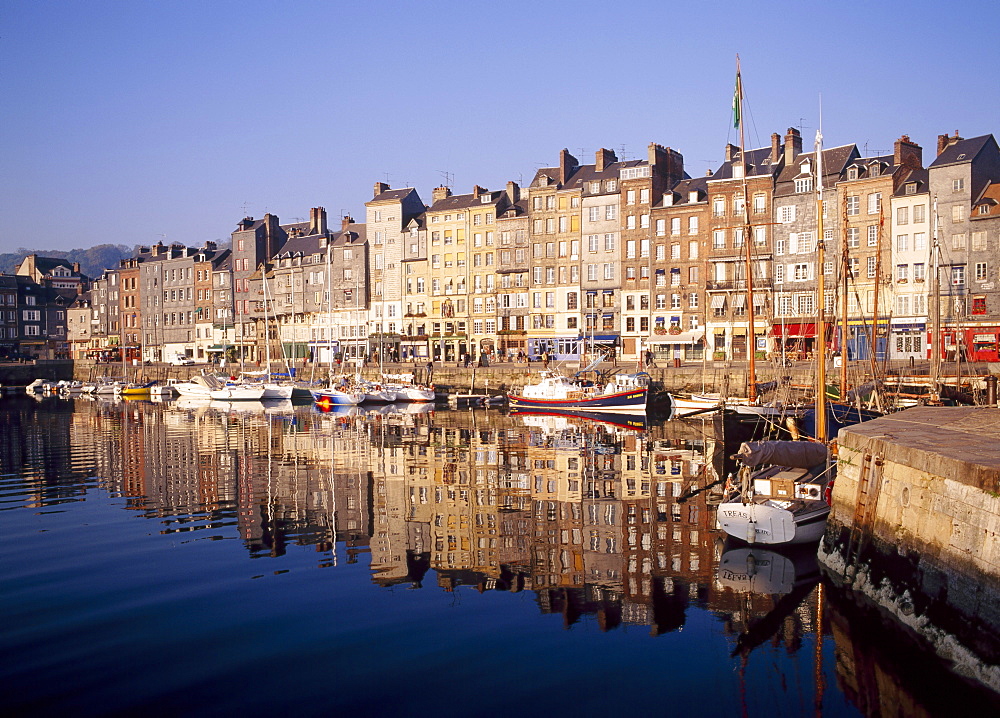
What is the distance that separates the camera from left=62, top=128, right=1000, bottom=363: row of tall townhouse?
6066 centimetres

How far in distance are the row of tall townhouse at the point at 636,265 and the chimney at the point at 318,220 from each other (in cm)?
24

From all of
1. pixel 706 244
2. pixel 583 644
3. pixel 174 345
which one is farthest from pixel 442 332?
pixel 583 644

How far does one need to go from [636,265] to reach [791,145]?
16.4 metres

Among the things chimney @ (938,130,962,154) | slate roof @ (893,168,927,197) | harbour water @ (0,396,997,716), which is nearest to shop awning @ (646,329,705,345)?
slate roof @ (893,168,927,197)

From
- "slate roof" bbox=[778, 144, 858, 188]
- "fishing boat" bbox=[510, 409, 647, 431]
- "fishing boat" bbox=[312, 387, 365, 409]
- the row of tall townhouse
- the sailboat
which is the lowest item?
"fishing boat" bbox=[510, 409, 647, 431]

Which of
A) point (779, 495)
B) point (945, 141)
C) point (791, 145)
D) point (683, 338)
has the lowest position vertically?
point (779, 495)

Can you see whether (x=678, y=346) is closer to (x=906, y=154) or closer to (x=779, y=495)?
(x=906, y=154)

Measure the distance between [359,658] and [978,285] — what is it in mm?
58502

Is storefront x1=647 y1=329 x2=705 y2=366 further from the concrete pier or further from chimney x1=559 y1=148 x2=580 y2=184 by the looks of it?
the concrete pier

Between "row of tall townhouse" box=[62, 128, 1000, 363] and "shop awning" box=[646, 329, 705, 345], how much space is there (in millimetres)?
159

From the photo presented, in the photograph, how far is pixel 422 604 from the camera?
1612 centimetres

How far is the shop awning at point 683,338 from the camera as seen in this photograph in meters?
70.8

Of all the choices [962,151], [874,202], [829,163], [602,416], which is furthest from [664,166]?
[602,416]

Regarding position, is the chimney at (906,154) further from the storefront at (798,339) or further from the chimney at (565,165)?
the chimney at (565,165)
